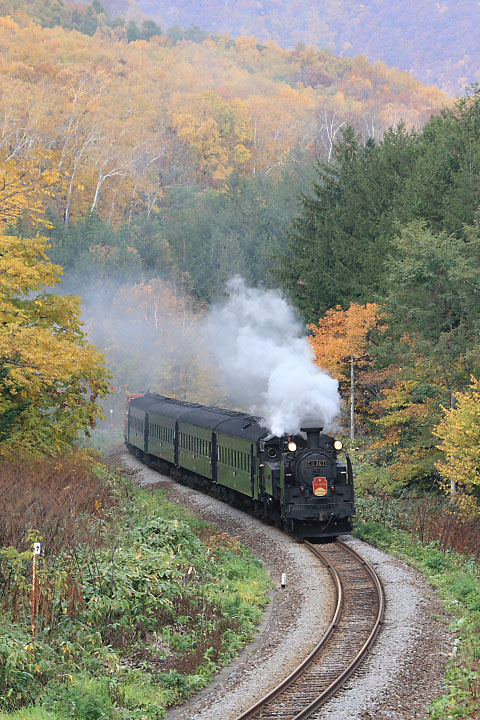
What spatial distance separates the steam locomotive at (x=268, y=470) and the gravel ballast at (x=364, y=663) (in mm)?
1034

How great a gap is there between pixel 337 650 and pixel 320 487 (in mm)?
8056

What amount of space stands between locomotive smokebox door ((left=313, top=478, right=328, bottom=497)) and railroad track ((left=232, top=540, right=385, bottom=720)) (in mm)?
2077

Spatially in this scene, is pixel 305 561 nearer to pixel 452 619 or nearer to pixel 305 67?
pixel 452 619

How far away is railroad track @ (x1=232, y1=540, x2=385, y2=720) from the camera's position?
11.6 m

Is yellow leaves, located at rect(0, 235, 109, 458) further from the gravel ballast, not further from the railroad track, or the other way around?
the railroad track

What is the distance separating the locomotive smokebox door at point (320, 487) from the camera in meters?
21.8

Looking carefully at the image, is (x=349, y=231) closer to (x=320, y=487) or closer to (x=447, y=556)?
(x=320, y=487)

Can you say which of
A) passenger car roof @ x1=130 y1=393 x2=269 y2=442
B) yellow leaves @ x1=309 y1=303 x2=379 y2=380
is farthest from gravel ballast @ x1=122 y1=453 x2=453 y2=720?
yellow leaves @ x1=309 y1=303 x2=379 y2=380

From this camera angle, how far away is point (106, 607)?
1398cm

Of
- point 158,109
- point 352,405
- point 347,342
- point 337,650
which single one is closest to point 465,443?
point 337,650

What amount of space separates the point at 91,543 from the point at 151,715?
544 cm

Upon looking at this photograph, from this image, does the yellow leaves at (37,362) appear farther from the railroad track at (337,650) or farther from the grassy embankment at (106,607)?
the railroad track at (337,650)

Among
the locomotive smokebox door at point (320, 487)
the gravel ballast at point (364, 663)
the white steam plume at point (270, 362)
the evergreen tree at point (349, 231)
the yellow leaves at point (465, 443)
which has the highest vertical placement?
the evergreen tree at point (349, 231)

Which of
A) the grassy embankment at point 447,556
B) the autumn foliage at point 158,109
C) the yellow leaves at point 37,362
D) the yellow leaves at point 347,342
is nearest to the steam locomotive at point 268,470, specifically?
the grassy embankment at point 447,556
